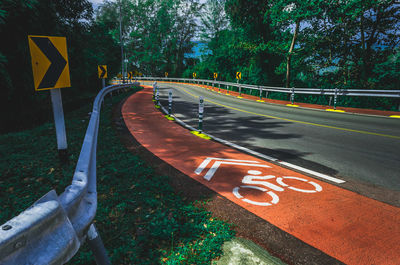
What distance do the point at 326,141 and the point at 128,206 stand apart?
6.82 meters

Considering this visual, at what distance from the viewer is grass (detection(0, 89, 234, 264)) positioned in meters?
2.81

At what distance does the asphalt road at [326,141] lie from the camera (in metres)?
5.47

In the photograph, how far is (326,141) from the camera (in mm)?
7781

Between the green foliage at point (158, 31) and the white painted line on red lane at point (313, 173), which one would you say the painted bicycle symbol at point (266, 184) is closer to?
the white painted line on red lane at point (313, 173)

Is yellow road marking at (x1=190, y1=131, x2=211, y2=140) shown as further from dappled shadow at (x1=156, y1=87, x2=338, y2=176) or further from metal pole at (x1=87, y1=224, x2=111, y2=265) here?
metal pole at (x1=87, y1=224, x2=111, y2=265)

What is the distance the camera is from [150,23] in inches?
2739

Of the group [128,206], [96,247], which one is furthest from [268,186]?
[96,247]

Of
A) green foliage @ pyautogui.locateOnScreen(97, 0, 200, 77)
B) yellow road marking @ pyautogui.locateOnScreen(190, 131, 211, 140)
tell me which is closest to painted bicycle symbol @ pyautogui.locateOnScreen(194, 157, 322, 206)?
yellow road marking @ pyautogui.locateOnScreen(190, 131, 211, 140)

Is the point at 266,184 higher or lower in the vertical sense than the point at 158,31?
lower

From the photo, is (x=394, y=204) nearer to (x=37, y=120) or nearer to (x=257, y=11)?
(x=37, y=120)

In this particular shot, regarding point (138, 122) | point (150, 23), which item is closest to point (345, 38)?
point (138, 122)

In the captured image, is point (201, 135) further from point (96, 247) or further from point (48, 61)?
point (96, 247)

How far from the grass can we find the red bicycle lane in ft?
2.84

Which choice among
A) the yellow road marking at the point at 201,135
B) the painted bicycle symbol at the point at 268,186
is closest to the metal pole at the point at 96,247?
the painted bicycle symbol at the point at 268,186
